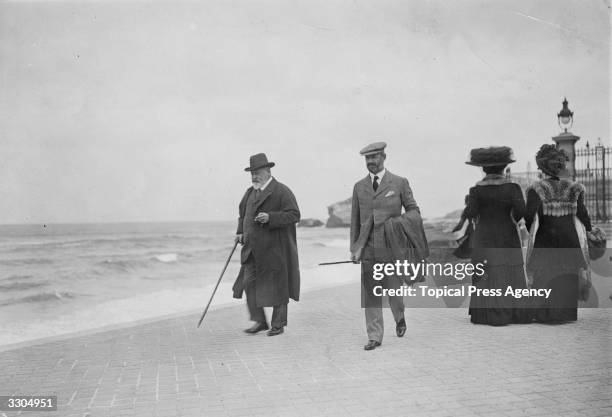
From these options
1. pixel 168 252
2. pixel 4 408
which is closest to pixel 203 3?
pixel 4 408

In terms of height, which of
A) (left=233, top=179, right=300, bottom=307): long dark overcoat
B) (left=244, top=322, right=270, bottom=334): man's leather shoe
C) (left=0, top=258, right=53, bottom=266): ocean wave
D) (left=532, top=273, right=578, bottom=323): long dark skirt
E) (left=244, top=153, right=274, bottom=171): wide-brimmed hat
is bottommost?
(left=0, top=258, right=53, bottom=266): ocean wave

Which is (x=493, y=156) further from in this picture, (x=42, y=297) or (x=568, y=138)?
(x=42, y=297)

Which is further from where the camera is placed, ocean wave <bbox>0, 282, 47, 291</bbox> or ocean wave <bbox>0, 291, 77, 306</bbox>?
ocean wave <bbox>0, 282, 47, 291</bbox>

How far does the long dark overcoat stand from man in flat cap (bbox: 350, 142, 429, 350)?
1.21m

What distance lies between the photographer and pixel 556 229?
23.0ft

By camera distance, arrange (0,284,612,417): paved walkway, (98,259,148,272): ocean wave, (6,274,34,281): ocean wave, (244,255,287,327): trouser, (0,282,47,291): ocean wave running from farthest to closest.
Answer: (98,259,148,272): ocean wave, (6,274,34,281): ocean wave, (0,282,47,291): ocean wave, (244,255,287,327): trouser, (0,284,612,417): paved walkway

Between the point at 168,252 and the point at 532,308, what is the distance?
31.1 meters

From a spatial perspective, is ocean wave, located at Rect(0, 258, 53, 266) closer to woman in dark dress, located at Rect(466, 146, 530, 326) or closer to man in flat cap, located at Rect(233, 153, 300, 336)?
man in flat cap, located at Rect(233, 153, 300, 336)

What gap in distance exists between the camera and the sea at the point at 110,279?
14.6 meters

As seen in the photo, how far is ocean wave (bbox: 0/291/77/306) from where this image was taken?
66.8 feet

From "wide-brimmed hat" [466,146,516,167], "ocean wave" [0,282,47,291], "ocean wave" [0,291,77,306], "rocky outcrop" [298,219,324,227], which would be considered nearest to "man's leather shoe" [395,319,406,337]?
"wide-brimmed hat" [466,146,516,167]

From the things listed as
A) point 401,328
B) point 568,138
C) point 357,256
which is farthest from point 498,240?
point 568,138

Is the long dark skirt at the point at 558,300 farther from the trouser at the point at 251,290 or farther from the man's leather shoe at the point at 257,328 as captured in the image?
the man's leather shoe at the point at 257,328

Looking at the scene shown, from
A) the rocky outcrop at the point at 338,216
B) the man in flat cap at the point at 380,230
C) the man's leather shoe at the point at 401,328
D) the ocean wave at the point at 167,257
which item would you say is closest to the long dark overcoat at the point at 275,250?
the man in flat cap at the point at 380,230
